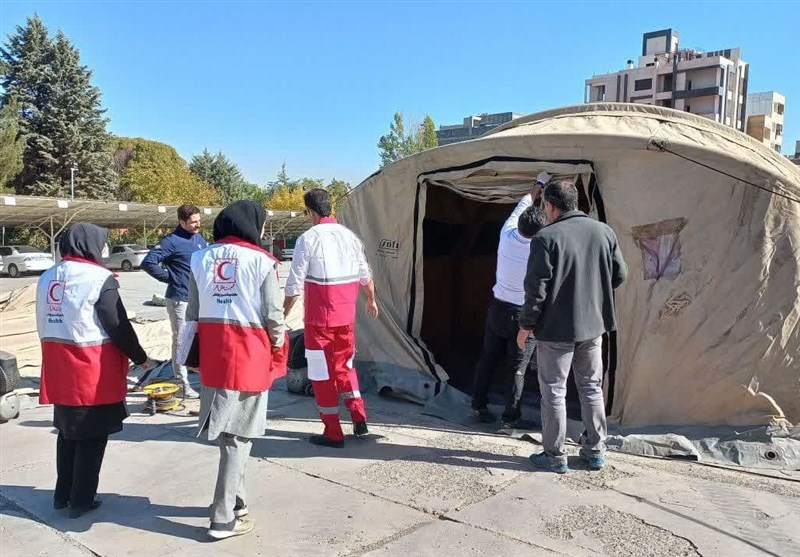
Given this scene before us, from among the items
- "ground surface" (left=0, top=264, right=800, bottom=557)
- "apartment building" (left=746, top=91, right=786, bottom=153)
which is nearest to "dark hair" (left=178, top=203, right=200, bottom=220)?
"ground surface" (left=0, top=264, right=800, bottom=557)

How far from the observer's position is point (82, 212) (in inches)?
1024

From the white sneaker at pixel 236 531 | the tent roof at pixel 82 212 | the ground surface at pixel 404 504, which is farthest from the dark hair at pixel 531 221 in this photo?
the tent roof at pixel 82 212

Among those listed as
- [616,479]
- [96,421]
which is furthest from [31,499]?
[616,479]

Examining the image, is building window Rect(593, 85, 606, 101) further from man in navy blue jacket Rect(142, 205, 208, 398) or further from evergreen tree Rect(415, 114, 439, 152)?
man in navy blue jacket Rect(142, 205, 208, 398)

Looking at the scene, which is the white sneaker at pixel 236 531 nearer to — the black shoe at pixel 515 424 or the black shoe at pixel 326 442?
the black shoe at pixel 326 442

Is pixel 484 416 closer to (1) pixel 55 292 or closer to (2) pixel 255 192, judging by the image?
(1) pixel 55 292

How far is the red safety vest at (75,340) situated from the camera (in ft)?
11.3

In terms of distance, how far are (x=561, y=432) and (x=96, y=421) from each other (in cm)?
276

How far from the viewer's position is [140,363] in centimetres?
369

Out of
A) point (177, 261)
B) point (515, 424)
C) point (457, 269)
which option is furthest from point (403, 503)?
point (457, 269)

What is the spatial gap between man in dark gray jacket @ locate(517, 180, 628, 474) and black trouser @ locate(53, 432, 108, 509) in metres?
2.63

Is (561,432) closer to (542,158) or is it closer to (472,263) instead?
(542,158)

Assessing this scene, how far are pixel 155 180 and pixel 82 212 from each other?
52.0 ft

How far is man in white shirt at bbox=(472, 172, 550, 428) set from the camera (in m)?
4.79
